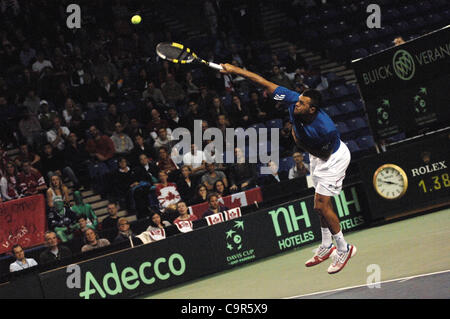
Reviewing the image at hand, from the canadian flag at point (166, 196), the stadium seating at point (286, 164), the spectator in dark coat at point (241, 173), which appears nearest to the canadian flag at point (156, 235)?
the canadian flag at point (166, 196)

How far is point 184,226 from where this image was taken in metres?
14.9

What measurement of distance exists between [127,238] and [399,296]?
6.62m

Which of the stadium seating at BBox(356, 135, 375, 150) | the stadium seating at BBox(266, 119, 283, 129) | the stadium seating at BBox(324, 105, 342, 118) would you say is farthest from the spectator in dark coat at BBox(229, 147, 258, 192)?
the stadium seating at BBox(324, 105, 342, 118)

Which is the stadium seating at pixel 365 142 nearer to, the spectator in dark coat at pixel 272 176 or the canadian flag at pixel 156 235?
the spectator in dark coat at pixel 272 176

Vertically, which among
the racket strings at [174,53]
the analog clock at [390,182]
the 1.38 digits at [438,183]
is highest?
the racket strings at [174,53]

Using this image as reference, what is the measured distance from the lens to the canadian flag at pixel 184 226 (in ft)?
48.6

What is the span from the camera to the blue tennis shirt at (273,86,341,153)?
27.9 feet

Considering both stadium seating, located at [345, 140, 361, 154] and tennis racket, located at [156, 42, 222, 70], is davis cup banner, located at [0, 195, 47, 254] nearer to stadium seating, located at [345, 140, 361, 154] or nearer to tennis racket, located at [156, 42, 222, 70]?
tennis racket, located at [156, 42, 222, 70]

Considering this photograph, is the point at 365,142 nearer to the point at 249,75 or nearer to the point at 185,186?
the point at 185,186

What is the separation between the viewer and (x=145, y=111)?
18828 mm

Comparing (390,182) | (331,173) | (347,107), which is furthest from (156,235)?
(347,107)

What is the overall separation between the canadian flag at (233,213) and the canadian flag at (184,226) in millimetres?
808

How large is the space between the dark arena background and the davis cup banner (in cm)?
3

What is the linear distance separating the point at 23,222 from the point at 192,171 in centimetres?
421
